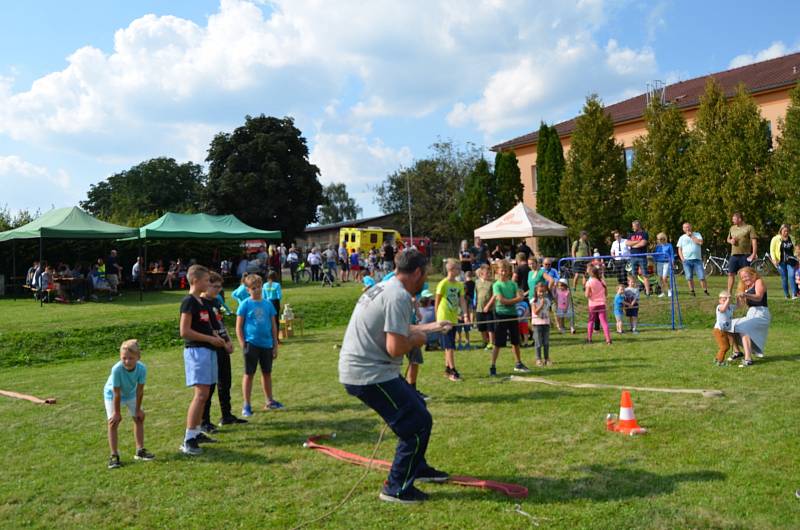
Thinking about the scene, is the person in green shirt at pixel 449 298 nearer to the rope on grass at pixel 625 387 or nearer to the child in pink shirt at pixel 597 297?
the rope on grass at pixel 625 387

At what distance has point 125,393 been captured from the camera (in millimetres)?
6586

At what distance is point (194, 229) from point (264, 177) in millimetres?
26224

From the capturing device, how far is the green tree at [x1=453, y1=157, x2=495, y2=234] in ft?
143

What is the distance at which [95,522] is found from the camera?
204 inches

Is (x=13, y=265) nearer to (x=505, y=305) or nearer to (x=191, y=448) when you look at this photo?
(x=505, y=305)

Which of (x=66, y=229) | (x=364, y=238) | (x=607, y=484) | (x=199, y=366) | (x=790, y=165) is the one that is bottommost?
(x=607, y=484)

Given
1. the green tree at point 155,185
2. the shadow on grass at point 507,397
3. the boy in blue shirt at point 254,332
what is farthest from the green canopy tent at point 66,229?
the green tree at point 155,185

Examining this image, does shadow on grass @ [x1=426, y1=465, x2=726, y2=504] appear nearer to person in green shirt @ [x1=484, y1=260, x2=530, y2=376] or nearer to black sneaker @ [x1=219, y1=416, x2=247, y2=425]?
black sneaker @ [x1=219, y1=416, x2=247, y2=425]

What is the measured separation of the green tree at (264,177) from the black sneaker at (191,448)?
48535 millimetres

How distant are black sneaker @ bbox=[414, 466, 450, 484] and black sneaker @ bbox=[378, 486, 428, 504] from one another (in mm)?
367

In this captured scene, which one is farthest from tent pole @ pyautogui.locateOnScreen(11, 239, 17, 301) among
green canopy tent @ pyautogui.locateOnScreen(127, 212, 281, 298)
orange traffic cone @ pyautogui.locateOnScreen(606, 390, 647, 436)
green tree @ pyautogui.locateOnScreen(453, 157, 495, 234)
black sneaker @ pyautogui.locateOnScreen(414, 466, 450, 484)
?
orange traffic cone @ pyautogui.locateOnScreen(606, 390, 647, 436)

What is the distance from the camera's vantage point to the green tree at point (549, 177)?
1457 inches

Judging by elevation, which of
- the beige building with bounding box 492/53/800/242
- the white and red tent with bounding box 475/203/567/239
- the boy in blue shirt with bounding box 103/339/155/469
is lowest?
the boy in blue shirt with bounding box 103/339/155/469

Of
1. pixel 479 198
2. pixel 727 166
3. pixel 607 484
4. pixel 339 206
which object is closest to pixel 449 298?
pixel 607 484
